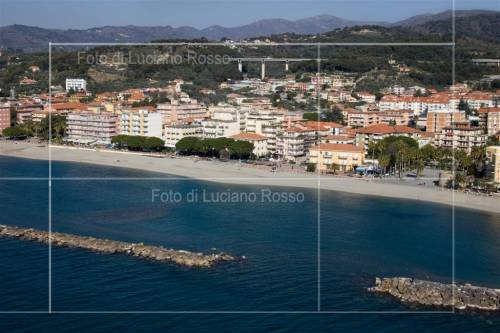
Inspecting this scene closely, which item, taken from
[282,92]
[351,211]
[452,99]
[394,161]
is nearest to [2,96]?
[282,92]

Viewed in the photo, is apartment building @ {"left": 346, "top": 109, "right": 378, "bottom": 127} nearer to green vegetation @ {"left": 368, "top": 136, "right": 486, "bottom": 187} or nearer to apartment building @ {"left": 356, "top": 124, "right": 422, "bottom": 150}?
apartment building @ {"left": 356, "top": 124, "right": 422, "bottom": 150}

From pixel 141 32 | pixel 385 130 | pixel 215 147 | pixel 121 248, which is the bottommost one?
pixel 121 248

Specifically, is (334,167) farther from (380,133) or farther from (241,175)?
(380,133)

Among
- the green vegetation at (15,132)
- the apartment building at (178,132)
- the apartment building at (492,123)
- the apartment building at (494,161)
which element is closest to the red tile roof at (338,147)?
the apartment building at (494,161)

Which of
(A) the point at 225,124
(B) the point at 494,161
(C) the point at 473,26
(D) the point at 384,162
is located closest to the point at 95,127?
(A) the point at 225,124

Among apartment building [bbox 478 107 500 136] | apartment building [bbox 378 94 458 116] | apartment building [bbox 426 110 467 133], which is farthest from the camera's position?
apartment building [bbox 378 94 458 116]

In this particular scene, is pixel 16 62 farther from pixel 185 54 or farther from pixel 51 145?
pixel 51 145

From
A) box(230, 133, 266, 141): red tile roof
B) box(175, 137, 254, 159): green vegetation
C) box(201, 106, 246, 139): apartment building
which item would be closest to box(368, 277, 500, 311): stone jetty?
box(175, 137, 254, 159): green vegetation
